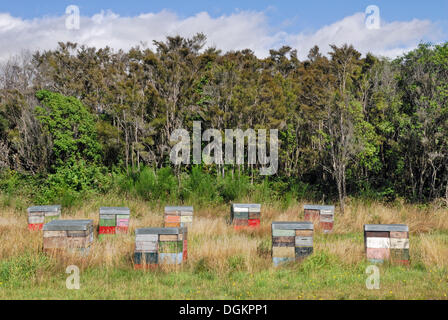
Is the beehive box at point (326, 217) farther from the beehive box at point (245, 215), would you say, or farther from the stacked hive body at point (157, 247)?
the stacked hive body at point (157, 247)

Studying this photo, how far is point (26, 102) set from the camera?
17.4 metres

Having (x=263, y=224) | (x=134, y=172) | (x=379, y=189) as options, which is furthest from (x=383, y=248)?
(x=134, y=172)

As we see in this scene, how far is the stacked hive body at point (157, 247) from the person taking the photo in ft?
23.3

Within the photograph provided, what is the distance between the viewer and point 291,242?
24.3 feet

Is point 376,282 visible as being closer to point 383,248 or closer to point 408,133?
point 383,248

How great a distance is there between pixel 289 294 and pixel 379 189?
31.2 ft

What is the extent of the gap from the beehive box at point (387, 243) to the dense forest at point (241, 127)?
5.68 m

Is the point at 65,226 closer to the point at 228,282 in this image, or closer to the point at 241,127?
the point at 228,282

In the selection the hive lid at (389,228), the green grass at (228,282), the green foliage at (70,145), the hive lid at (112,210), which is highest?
the green foliage at (70,145)

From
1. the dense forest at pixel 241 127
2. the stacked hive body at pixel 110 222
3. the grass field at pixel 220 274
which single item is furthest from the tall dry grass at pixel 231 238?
the dense forest at pixel 241 127

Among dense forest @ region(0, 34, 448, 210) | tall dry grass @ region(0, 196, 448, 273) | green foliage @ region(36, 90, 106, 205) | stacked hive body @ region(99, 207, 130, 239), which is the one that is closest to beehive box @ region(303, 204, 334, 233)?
tall dry grass @ region(0, 196, 448, 273)

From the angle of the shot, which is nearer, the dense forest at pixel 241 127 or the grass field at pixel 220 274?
the grass field at pixel 220 274

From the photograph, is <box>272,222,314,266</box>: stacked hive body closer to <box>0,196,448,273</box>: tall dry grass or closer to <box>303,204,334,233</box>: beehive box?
<box>0,196,448,273</box>: tall dry grass

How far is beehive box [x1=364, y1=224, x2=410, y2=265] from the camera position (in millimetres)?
7438
